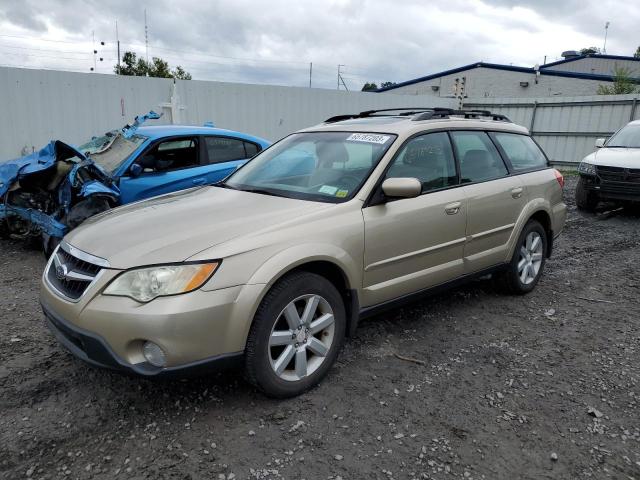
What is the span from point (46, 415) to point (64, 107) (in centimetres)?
865

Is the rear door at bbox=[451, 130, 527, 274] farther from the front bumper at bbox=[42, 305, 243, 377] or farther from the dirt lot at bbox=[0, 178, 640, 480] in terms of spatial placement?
the front bumper at bbox=[42, 305, 243, 377]

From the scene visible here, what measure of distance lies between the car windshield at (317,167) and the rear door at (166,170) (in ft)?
7.07

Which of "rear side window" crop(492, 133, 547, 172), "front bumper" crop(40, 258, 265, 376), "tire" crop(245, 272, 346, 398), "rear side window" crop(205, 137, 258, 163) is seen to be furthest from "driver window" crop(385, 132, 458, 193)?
"rear side window" crop(205, 137, 258, 163)

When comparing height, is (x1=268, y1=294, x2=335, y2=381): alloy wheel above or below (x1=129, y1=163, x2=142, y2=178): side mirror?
below

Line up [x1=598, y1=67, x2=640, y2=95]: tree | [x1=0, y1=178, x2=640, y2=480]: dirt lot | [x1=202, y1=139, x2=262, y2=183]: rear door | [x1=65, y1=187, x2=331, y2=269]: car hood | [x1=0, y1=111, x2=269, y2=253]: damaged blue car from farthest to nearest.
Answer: [x1=598, y1=67, x2=640, y2=95]: tree < [x1=202, y1=139, x2=262, y2=183]: rear door < [x1=0, y1=111, x2=269, y2=253]: damaged blue car < [x1=65, y1=187, x2=331, y2=269]: car hood < [x1=0, y1=178, x2=640, y2=480]: dirt lot

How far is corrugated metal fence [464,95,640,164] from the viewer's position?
15.0 meters

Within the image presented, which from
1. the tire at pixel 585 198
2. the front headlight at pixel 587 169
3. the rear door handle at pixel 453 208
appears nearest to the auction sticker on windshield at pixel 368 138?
the rear door handle at pixel 453 208

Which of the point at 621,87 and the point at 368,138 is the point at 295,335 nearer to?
the point at 368,138

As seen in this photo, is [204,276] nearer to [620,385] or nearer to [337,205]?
[337,205]

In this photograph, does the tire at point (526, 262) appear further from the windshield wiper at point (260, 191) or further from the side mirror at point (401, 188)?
the windshield wiper at point (260, 191)

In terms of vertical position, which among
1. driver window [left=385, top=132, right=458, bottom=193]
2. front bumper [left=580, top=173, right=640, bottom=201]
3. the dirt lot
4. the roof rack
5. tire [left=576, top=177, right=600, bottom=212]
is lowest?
the dirt lot

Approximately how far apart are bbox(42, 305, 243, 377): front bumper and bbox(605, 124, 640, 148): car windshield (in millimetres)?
9283

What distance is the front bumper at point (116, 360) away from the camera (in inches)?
100

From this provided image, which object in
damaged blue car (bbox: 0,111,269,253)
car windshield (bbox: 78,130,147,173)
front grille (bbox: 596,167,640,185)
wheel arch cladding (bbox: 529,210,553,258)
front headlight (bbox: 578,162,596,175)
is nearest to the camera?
wheel arch cladding (bbox: 529,210,553,258)
